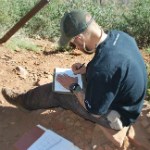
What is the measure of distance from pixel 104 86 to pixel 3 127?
143 centimetres

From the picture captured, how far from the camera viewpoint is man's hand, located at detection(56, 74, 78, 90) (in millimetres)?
4121

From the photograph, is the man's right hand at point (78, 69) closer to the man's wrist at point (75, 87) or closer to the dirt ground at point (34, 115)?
the man's wrist at point (75, 87)

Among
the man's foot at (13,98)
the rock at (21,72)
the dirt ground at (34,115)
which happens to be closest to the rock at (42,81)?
the dirt ground at (34,115)

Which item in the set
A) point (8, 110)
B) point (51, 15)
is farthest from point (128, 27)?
point (8, 110)

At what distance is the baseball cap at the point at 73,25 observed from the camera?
3.62m

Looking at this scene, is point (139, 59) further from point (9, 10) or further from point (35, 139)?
point (9, 10)

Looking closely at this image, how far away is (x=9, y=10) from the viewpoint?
262 inches

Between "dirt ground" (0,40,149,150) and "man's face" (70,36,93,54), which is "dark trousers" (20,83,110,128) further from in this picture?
"man's face" (70,36,93,54)

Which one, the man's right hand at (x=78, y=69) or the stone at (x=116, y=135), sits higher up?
the man's right hand at (x=78, y=69)

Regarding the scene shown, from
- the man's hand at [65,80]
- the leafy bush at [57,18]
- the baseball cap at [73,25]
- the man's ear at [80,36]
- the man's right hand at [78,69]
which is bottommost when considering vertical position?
the leafy bush at [57,18]

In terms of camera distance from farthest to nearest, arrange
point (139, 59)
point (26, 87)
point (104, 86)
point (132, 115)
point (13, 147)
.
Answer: point (26, 87) → point (13, 147) → point (132, 115) → point (139, 59) → point (104, 86)

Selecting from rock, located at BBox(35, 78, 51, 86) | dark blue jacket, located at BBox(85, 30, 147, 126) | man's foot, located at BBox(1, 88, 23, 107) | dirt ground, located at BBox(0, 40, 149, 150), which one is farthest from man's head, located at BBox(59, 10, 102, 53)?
rock, located at BBox(35, 78, 51, 86)

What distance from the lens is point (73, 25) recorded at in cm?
364

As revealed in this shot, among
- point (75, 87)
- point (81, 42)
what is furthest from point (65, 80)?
point (81, 42)
